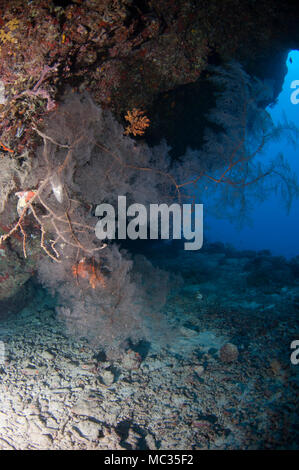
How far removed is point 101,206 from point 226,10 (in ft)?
15.3

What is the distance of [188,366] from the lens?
153 inches

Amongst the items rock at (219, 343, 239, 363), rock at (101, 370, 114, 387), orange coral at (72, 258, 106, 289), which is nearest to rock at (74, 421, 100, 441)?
rock at (101, 370, 114, 387)

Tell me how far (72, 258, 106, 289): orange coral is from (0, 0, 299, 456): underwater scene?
3cm

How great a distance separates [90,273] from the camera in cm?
447

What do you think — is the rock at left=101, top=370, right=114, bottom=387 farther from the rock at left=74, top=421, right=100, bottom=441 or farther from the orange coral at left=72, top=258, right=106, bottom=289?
the orange coral at left=72, top=258, right=106, bottom=289

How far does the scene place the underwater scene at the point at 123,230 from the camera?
2.87 meters

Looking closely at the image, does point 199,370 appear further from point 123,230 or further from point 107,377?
point 123,230

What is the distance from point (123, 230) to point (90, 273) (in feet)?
9.43

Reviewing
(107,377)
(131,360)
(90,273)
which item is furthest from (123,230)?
(107,377)

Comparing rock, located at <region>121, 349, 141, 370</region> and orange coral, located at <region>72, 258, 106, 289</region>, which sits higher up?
orange coral, located at <region>72, 258, 106, 289</region>

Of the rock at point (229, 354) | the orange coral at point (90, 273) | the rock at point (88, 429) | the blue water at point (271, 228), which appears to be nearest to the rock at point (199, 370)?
the rock at point (229, 354)

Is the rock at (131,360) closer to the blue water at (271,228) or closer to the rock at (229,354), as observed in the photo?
the rock at (229,354)

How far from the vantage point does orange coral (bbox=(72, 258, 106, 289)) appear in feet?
14.6

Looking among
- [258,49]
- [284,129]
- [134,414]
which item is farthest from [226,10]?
[134,414]
